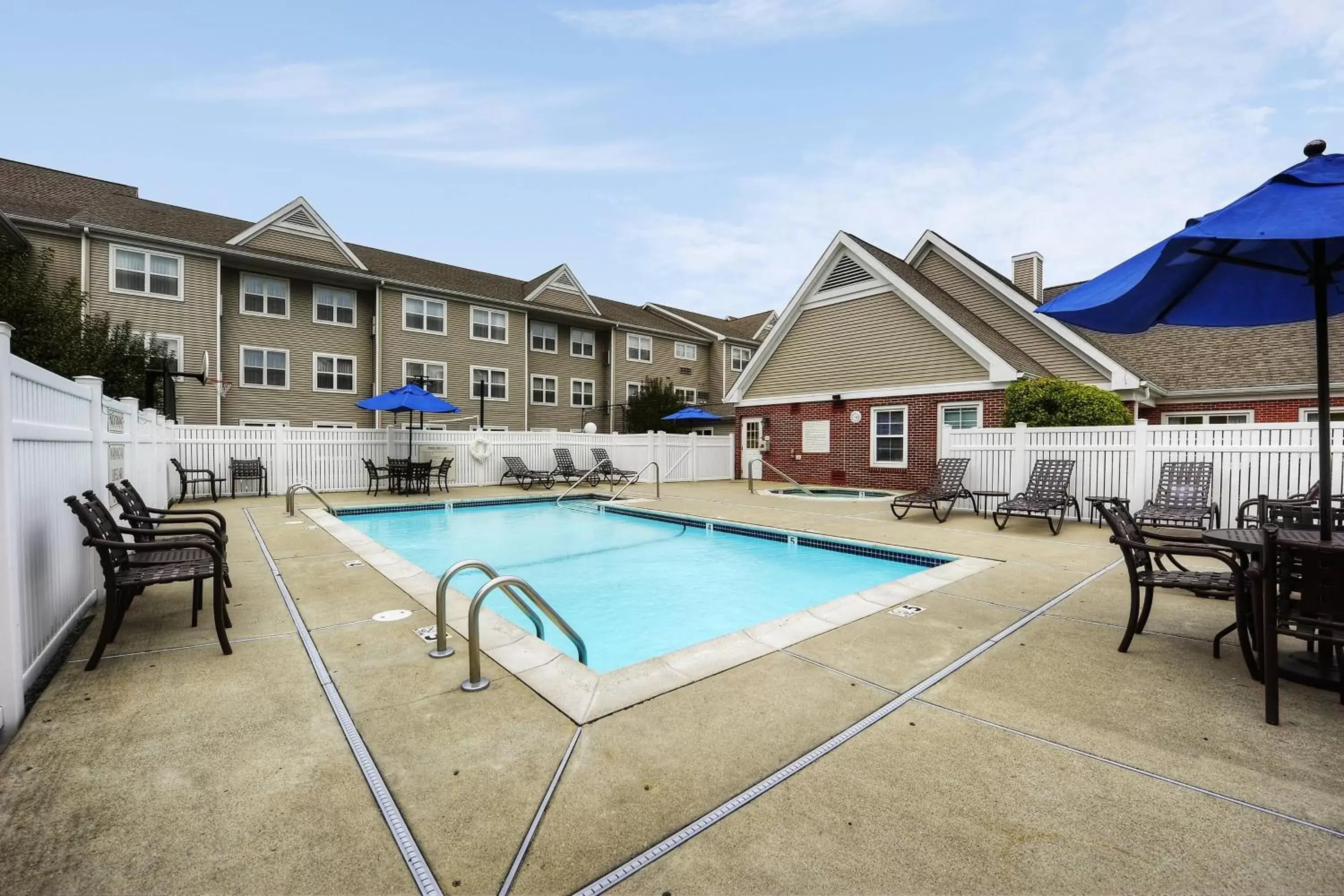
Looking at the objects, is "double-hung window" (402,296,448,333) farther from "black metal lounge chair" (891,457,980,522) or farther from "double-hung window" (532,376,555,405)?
"black metal lounge chair" (891,457,980,522)

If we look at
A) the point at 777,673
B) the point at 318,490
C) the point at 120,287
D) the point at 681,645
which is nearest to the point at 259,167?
the point at 120,287

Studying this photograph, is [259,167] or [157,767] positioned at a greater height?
[259,167]

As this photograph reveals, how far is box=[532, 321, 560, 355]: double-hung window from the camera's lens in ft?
80.3

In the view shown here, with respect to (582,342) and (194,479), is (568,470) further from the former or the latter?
(582,342)

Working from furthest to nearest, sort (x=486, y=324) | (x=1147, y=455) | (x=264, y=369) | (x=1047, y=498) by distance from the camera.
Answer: (x=486, y=324)
(x=264, y=369)
(x=1047, y=498)
(x=1147, y=455)

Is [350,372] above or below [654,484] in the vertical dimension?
above

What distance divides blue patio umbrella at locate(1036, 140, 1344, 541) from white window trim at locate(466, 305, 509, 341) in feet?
70.7

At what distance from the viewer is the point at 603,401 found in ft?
86.1

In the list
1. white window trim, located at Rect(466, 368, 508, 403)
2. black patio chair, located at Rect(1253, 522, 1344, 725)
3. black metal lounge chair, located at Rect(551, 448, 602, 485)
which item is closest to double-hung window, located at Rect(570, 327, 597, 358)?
white window trim, located at Rect(466, 368, 508, 403)

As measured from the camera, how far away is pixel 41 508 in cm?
312

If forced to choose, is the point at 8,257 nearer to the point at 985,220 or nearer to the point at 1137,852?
the point at 1137,852

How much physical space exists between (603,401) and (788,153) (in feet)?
43.2

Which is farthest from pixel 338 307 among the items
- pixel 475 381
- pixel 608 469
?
pixel 608 469

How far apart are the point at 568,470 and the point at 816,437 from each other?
755 centimetres
